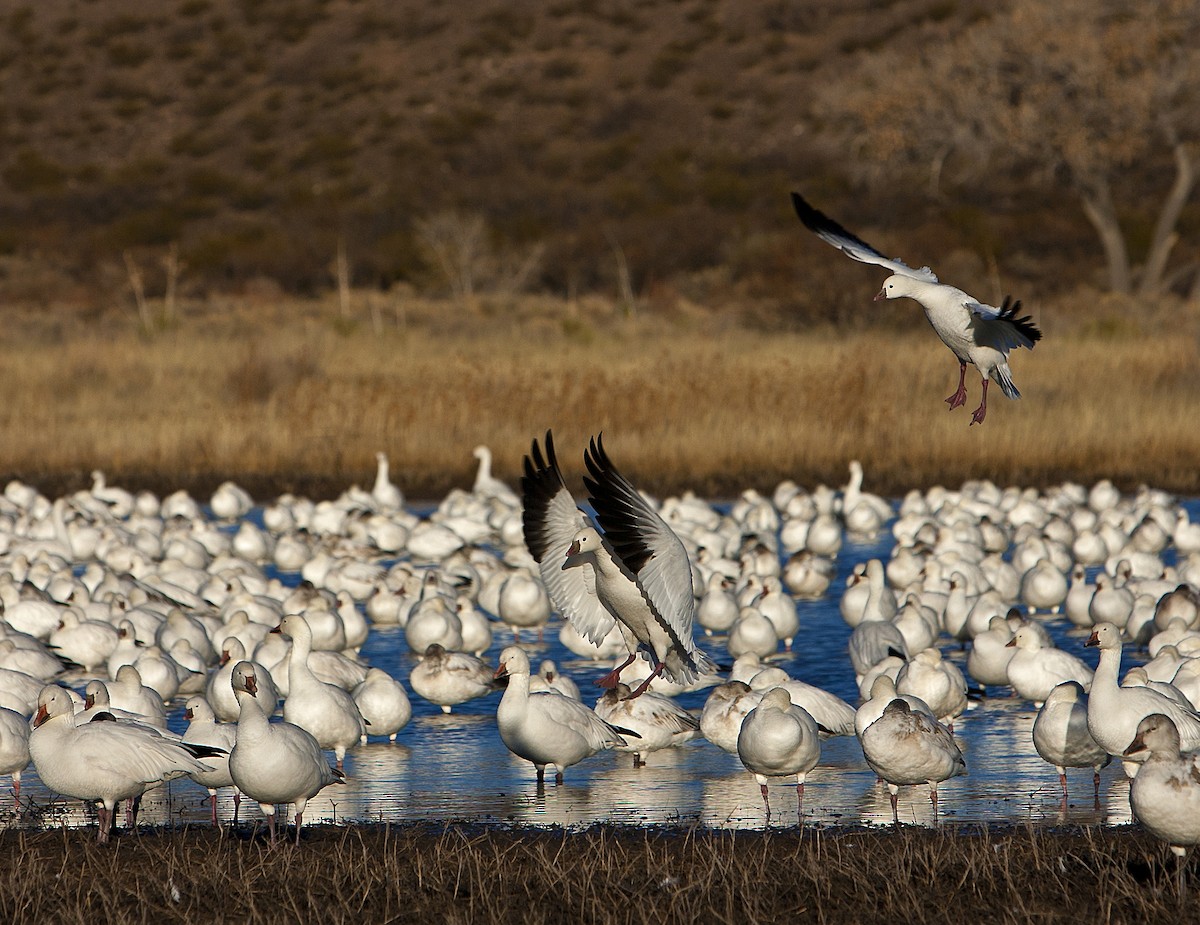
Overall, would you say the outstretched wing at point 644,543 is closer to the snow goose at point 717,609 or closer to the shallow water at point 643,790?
the shallow water at point 643,790

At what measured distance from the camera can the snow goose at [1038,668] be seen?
36.5ft

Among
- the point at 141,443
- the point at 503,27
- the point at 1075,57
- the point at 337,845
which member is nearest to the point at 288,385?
the point at 141,443

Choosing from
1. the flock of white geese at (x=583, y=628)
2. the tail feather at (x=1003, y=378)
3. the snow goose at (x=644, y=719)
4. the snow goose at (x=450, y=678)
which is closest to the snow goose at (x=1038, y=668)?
the flock of white geese at (x=583, y=628)

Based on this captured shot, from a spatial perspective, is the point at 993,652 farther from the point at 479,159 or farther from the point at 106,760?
the point at 479,159

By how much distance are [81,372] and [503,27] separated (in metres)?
→ 47.6

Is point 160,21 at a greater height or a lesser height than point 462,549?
lesser

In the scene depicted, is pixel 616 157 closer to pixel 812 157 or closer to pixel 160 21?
pixel 812 157

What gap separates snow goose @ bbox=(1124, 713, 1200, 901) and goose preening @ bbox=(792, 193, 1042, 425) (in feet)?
5.93

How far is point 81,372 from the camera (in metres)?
26.4

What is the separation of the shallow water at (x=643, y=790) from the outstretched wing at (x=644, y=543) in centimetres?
99

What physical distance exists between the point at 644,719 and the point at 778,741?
1.51 metres

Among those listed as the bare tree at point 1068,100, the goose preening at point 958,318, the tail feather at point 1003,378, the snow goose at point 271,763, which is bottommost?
the bare tree at point 1068,100

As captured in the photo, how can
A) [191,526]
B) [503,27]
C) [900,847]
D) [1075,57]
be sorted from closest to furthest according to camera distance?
[900,847] → [191,526] → [1075,57] → [503,27]

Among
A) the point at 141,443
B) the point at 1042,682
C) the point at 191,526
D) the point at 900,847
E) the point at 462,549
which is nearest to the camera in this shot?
the point at 900,847
